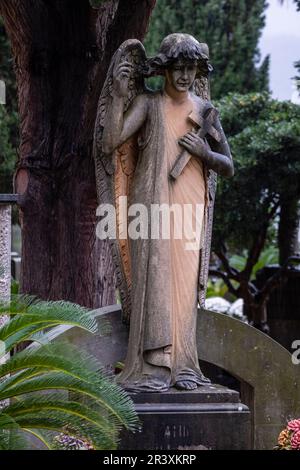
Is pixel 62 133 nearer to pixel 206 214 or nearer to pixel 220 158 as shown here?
pixel 206 214

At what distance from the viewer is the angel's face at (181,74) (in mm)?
9797

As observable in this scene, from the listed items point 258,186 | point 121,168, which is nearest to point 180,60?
point 121,168

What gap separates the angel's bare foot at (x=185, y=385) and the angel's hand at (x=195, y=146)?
172 centimetres

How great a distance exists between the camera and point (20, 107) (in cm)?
1486

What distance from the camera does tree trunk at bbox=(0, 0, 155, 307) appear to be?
555 inches

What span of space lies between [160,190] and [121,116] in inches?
25.1

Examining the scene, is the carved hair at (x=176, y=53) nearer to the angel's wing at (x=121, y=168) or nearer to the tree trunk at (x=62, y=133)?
the angel's wing at (x=121, y=168)

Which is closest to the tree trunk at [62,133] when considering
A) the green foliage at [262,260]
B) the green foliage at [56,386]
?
the green foliage at [56,386]

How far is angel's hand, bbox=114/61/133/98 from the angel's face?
33cm

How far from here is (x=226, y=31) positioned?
29469 millimetres

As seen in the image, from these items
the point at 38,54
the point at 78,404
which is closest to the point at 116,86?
the point at 78,404

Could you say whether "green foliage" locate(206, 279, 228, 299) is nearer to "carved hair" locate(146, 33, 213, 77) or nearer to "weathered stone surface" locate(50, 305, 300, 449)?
"weathered stone surface" locate(50, 305, 300, 449)

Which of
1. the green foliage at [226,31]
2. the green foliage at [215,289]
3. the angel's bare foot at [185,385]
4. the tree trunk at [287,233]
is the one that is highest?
the green foliage at [226,31]
